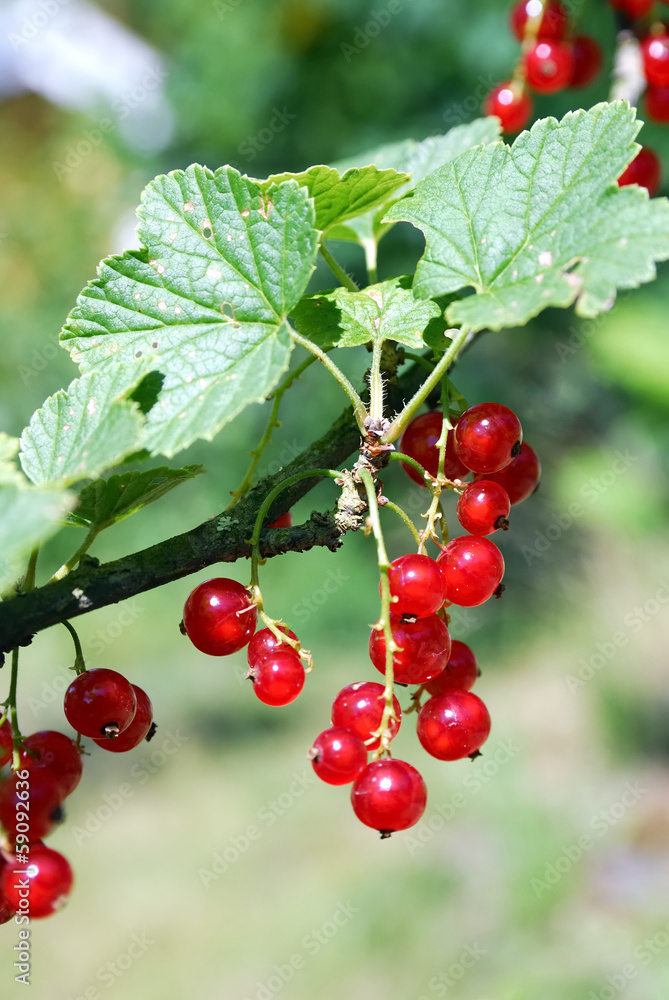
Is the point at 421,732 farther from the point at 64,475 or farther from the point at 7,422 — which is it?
the point at 7,422

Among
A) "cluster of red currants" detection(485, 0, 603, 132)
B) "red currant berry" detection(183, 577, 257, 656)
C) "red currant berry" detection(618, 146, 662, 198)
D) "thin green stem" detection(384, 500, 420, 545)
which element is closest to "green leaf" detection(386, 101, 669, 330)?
"thin green stem" detection(384, 500, 420, 545)

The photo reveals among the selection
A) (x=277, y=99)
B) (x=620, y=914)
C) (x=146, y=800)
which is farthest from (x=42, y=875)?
(x=277, y=99)

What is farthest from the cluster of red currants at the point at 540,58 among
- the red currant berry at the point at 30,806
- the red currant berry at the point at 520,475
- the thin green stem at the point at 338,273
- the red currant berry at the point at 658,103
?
the red currant berry at the point at 30,806

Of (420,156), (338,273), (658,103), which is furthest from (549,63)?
(338,273)

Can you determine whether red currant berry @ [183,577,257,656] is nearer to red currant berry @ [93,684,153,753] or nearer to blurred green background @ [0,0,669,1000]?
red currant berry @ [93,684,153,753]

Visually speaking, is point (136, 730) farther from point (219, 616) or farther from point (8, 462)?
point (8, 462)

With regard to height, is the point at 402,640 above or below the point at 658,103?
below
